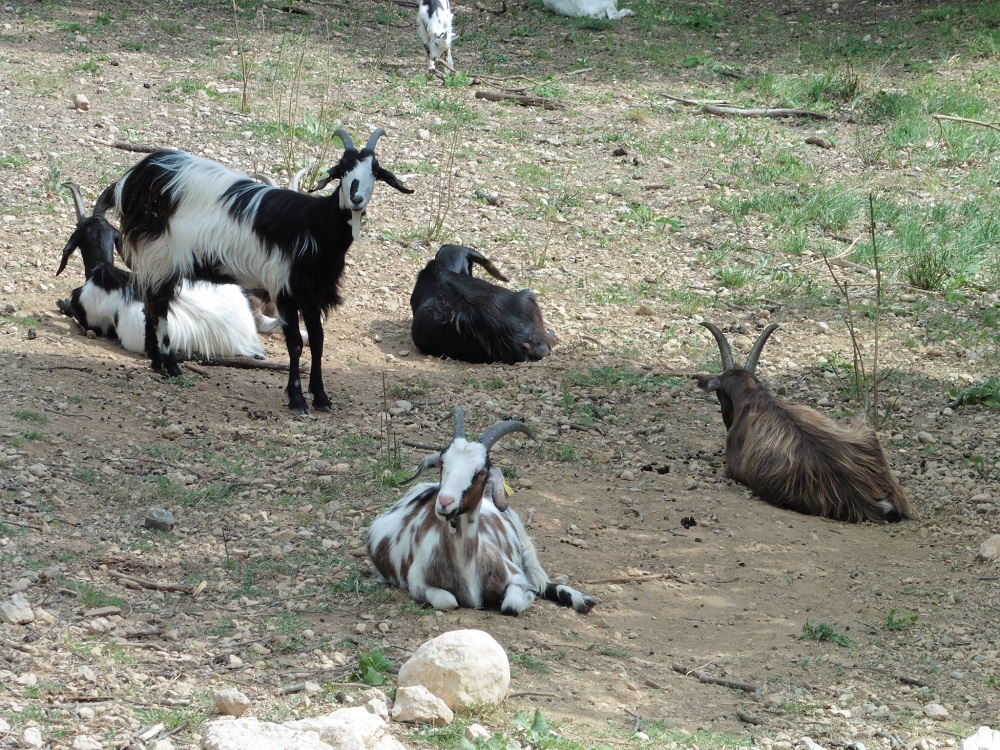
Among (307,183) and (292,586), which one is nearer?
(292,586)

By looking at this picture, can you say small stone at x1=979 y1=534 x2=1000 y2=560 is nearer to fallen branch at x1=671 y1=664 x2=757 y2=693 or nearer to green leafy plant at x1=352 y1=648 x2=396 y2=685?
fallen branch at x1=671 y1=664 x2=757 y2=693

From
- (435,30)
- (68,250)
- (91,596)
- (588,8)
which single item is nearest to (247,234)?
(68,250)

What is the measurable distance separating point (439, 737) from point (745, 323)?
6.27m

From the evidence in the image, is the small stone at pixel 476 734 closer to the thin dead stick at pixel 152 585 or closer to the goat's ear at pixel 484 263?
the thin dead stick at pixel 152 585

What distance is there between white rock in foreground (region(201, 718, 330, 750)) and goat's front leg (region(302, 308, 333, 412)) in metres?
4.26

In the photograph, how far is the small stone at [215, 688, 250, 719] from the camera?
3816 millimetres

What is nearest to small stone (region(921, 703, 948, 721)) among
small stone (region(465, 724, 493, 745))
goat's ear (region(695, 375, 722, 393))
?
small stone (region(465, 724, 493, 745))

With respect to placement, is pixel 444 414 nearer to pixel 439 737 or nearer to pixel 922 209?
pixel 439 737

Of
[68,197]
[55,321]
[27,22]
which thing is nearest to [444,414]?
[55,321]

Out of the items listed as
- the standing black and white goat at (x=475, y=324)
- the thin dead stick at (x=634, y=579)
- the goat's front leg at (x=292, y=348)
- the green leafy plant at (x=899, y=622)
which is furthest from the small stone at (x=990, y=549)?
the goat's front leg at (x=292, y=348)

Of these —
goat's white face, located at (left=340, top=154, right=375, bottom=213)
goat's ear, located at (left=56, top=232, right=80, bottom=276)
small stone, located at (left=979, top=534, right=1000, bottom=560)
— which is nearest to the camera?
small stone, located at (left=979, top=534, right=1000, bottom=560)

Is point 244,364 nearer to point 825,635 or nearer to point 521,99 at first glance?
point 825,635

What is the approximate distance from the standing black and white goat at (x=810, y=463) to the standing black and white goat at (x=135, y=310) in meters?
3.65

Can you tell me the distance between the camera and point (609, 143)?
13.0m
